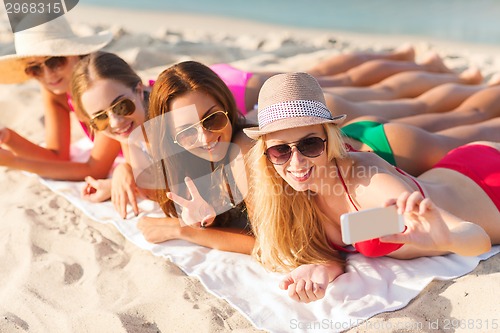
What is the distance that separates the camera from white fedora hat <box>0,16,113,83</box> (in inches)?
161

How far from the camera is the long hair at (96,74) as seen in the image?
3496mm

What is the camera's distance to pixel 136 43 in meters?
7.22

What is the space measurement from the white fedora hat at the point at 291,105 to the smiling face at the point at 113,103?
1.20 m

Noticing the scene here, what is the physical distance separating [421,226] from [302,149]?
58cm

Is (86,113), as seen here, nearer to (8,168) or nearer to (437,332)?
(8,168)

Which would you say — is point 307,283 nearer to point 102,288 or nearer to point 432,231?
point 432,231

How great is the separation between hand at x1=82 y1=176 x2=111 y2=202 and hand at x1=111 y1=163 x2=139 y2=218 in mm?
134

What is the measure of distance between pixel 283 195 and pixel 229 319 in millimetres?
626

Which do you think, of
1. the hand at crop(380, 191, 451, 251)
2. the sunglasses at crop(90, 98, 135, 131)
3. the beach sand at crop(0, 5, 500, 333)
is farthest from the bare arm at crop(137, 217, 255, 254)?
the hand at crop(380, 191, 451, 251)

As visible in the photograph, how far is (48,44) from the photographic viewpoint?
4102 mm

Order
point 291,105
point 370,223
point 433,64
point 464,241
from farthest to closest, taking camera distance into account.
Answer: point 433,64 < point 291,105 < point 464,241 < point 370,223

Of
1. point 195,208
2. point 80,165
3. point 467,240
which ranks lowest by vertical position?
point 80,165

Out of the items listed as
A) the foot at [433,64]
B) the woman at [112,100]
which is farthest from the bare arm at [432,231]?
the foot at [433,64]

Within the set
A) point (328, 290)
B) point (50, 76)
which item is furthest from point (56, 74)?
point (328, 290)
